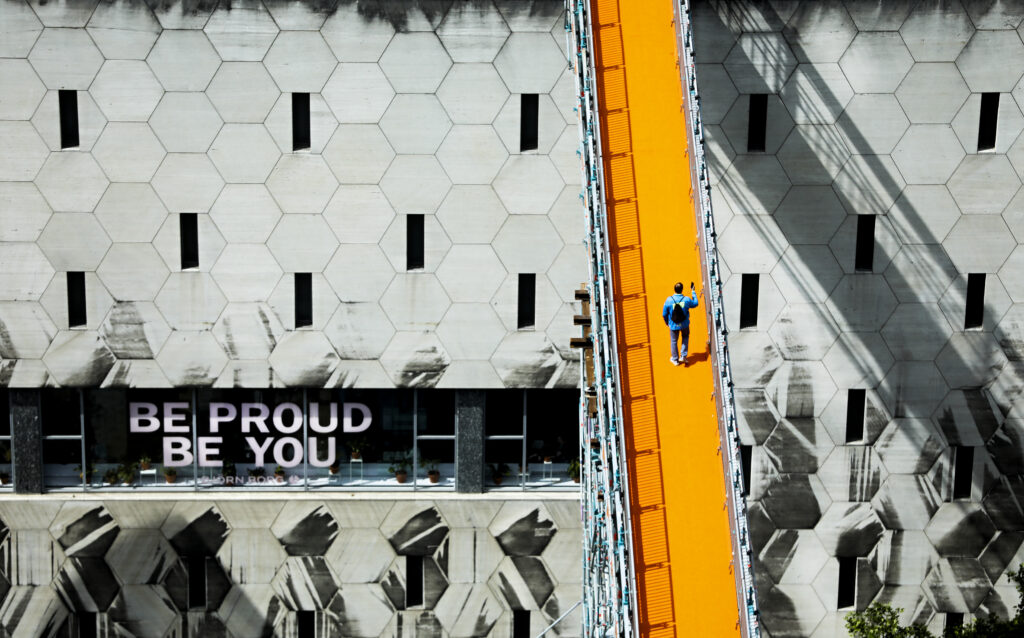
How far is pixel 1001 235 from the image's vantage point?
19109 millimetres

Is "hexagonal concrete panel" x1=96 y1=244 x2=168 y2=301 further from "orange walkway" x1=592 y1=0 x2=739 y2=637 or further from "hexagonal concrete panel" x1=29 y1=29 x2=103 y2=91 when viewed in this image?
"orange walkway" x1=592 y1=0 x2=739 y2=637

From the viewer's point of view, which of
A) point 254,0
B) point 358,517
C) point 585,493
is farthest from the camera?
point 358,517

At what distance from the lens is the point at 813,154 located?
61.8ft

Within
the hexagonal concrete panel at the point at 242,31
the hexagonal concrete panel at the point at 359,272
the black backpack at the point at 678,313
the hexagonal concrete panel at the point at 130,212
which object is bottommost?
the black backpack at the point at 678,313

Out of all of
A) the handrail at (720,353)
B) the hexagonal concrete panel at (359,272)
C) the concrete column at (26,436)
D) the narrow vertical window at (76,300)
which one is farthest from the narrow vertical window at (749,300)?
the concrete column at (26,436)

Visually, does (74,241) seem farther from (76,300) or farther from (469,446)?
(469,446)

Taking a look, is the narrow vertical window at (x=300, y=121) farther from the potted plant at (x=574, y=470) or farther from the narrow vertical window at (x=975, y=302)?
the narrow vertical window at (x=975, y=302)

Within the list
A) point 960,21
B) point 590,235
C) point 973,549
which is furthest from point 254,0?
point 973,549

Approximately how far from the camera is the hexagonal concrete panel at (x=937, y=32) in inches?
730

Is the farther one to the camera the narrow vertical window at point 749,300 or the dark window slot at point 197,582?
the dark window slot at point 197,582

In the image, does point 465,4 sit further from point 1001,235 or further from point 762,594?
point 762,594

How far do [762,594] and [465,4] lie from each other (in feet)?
34.2

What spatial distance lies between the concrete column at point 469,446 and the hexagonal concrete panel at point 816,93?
6.58m

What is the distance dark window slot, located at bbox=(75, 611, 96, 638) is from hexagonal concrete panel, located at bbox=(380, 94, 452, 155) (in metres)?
8.86
